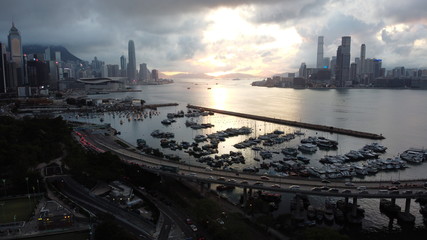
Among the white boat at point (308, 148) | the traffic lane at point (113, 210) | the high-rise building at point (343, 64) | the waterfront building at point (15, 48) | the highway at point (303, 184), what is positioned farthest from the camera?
the high-rise building at point (343, 64)

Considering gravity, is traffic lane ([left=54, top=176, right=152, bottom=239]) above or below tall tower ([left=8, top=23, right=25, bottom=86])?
below

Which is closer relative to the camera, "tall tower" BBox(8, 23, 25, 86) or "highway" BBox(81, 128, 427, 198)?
"highway" BBox(81, 128, 427, 198)

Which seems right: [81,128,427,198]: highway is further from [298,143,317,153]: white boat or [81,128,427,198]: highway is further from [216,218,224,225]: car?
[298,143,317,153]: white boat

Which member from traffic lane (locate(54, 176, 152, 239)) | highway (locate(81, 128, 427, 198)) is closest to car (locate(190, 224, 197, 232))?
traffic lane (locate(54, 176, 152, 239))

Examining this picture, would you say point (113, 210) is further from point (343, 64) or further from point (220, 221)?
point (343, 64)

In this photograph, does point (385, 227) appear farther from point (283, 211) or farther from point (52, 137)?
point (52, 137)

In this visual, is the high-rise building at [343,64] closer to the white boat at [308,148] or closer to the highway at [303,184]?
the white boat at [308,148]

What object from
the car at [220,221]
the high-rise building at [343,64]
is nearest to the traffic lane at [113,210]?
the car at [220,221]

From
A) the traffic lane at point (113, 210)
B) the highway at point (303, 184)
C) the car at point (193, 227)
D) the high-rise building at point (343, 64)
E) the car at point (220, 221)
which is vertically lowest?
the car at point (193, 227)

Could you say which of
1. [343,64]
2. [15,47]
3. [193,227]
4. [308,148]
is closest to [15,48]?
[15,47]
